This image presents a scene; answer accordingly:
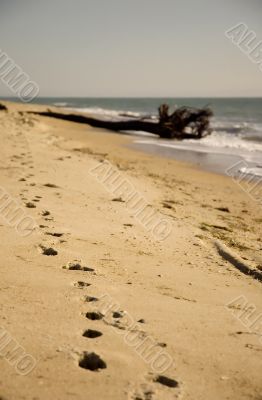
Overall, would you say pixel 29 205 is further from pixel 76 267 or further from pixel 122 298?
pixel 122 298

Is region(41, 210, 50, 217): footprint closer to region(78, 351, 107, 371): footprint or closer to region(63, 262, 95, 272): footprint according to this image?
region(63, 262, 95, 272): footprint

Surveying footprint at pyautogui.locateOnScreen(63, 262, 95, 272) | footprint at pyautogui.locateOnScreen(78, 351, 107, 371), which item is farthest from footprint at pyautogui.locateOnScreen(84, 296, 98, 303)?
footprint at pyautogui.locateOnScreen(78, 351, 107, 371)

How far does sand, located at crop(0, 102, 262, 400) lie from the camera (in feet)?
6.25

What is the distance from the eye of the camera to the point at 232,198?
6957mm

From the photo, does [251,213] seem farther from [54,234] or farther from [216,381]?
[216,381]

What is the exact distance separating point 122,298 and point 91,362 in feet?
2.44

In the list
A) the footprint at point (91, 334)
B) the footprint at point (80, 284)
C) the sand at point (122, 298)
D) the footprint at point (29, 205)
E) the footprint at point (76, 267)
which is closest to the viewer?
the sand at point (122, 298)

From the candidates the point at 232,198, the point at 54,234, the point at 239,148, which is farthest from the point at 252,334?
the point at 239,148

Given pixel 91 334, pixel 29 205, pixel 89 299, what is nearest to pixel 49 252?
pixel 89 299

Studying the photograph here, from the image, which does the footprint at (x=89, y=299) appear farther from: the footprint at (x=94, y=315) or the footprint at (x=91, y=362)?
the footprint at (x=91, y=362)

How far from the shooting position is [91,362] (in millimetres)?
1977

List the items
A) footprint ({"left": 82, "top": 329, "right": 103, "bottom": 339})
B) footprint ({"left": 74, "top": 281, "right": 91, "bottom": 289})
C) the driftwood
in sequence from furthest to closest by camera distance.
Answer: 1. the driftwood
2. footprint ({"left": 74, "top": 281, "right": 91, "bottom": 289})
3. footprint ({"left": 82, "top": 329, "right": 103, "bottom": 339})

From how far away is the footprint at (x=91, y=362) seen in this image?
1957mm

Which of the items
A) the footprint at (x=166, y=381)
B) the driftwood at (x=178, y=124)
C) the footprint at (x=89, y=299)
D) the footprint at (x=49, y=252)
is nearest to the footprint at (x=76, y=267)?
the footprint at (x=49, y=252)
